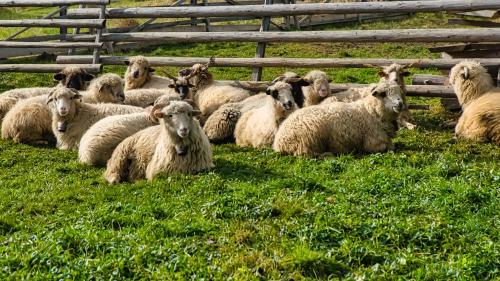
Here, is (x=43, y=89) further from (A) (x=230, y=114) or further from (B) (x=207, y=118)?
(A) (x=230, y=114)

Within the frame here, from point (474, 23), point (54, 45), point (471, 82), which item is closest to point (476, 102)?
point (471, 82)

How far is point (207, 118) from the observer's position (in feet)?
A: 38.6

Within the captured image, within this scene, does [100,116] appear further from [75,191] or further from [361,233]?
[361,233]

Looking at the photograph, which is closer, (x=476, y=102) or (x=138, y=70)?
(x=476, y=102)

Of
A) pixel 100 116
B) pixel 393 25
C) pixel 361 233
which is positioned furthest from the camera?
pixel 393 25

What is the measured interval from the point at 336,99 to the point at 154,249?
6226 millimetres

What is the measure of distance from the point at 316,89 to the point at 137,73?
4.21 meters

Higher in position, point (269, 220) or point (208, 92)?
point (208, 92)

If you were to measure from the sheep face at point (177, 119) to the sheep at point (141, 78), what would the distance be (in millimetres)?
4974

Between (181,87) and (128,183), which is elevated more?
(181,87)

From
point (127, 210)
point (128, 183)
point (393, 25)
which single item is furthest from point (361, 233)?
point (393, 25)

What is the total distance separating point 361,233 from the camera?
18.4ft

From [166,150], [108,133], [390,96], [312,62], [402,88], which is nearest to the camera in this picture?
[166,150]

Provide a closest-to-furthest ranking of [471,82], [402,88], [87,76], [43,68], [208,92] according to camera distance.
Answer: [471,82] → [402,88] → [208,92] → [87,76] → [43,68]
